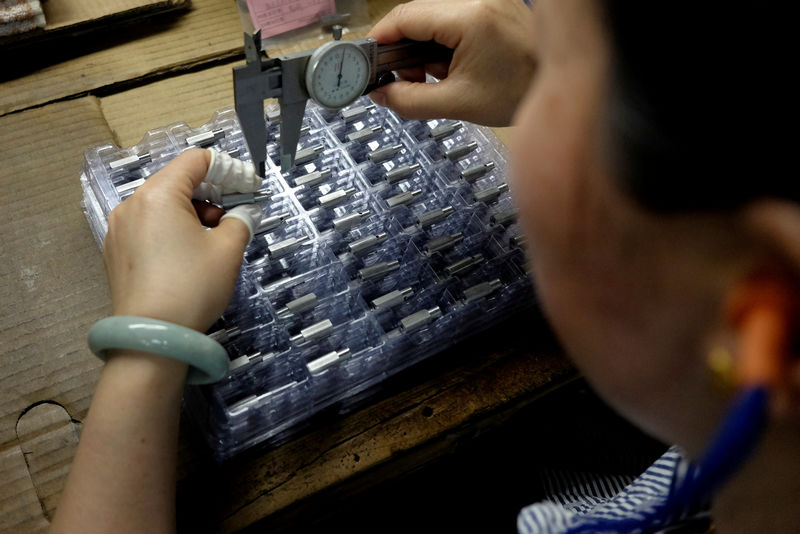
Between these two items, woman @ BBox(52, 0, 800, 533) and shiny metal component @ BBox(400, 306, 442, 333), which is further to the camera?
shiny metal component @ BBox(400, 306, 442, 333)

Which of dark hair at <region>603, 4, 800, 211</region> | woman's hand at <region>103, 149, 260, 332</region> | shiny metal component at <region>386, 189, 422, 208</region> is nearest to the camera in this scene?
dark hair at <region>603, 4, 800, 211</region>

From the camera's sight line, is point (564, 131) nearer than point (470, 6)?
Yes

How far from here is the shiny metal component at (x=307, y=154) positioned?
0.88 m

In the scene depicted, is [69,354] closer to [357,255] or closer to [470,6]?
[357,255]

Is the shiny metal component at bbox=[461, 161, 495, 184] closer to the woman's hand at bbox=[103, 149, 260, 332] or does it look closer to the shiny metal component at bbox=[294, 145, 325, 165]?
the shiny metal component at bbox=[294, 145, 325, 165]

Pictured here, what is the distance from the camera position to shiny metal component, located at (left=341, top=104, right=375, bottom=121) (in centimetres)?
94

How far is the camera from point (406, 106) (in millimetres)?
812

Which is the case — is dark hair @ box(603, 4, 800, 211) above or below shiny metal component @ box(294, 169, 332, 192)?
above

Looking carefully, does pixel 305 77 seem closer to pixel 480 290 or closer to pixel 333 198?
pixel 333 198

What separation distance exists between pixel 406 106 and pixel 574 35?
0.46m

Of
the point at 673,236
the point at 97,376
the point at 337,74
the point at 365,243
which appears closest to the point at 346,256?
the point at 365,243

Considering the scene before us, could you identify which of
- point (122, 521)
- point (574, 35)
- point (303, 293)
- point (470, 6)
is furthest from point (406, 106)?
point (122, 521)

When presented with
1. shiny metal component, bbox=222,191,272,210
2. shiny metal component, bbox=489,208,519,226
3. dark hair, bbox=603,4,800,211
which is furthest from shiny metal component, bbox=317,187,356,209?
dark hair, bbox=603,4,800,211

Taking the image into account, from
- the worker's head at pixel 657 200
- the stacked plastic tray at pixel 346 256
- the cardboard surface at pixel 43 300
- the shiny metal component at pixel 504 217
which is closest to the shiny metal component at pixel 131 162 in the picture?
the stacked plastic tray at pixel 346 256
